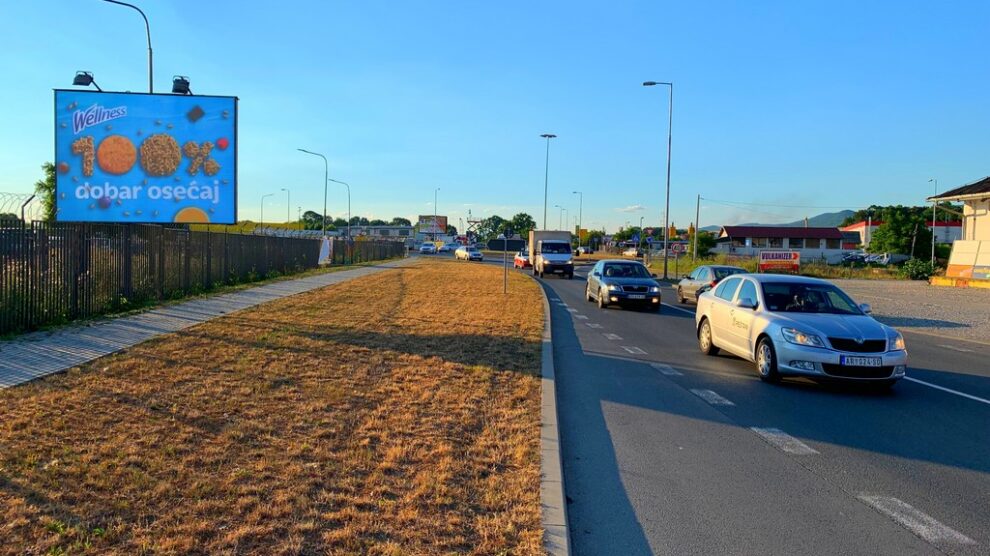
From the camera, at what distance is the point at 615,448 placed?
237 inches

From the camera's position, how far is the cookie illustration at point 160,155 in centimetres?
1575

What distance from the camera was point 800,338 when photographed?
27.8 feet

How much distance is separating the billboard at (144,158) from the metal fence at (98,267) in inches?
36.0

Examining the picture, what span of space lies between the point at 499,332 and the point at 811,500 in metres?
8.15

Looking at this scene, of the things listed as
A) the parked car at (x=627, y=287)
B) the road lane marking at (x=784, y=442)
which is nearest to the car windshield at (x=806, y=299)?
the road lane marking at (x=784, y=442)

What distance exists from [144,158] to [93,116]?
4.28 ft

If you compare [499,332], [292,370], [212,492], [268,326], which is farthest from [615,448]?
[268,326]

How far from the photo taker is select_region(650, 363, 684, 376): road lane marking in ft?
31.6

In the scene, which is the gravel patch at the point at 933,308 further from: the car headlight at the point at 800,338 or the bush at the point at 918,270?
the car headlight at the point at 800,338

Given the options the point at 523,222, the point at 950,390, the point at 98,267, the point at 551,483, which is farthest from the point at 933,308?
the point at 523,222

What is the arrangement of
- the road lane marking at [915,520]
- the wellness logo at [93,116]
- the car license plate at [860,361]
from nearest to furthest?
the road lane marking at [915,520] → the car license plate at [860,361] → the wellness logo at [93,116]

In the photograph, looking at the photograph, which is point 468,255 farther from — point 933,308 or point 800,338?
point 800,338

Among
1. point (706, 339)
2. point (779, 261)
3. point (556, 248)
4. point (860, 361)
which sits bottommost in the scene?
point (706, 339)

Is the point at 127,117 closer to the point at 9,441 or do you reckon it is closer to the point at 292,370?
the point at 292,370
